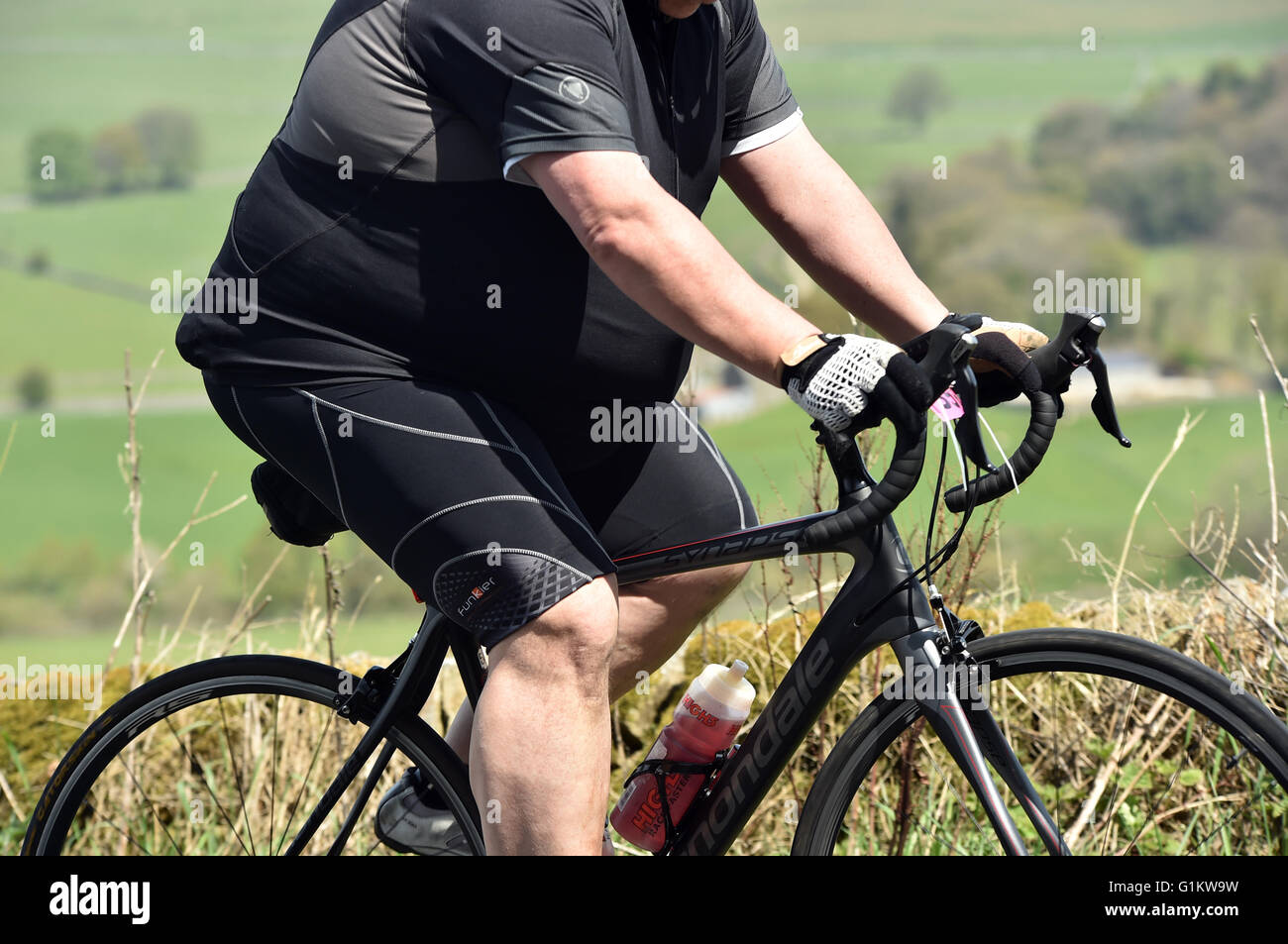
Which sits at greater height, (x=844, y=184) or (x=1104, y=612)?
(x=844, y=184)

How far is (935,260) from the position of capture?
189 feet

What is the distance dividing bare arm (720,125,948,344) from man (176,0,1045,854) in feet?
0.58

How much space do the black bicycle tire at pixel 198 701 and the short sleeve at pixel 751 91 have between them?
3.76 feet

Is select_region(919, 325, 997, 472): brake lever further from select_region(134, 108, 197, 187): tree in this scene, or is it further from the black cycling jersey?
select_region(134, 108, 197, 187): tree

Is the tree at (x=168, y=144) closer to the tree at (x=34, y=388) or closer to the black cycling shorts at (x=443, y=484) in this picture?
the tree at (x=34, y=388)

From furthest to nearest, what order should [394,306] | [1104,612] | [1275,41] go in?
1. [1275,41]
2. [1104,612]
3. [394,306]

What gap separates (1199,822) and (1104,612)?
0.62 metres

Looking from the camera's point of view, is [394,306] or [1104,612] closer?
[394,306]

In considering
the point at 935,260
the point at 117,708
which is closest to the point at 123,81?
the point at 935,260

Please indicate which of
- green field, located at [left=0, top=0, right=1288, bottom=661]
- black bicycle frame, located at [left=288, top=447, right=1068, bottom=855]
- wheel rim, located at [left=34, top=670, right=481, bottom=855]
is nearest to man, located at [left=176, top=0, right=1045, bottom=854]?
black bicycle frame, located at [left=288, top=447, right=1068, bottom=855]

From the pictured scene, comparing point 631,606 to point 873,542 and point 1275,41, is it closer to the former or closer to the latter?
point 873,542

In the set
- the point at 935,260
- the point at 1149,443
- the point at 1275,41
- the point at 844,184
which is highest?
the point at 1275,41

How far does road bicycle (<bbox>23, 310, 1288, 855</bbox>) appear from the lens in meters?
1.77

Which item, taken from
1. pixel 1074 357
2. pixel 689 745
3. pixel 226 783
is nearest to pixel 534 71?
pixel 1074 357
